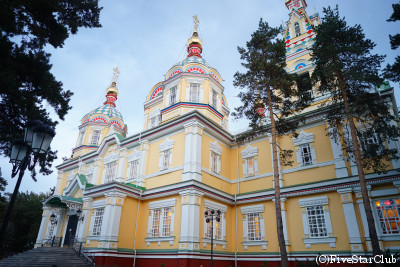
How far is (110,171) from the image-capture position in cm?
2177

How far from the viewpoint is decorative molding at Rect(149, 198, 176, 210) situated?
16.0 m

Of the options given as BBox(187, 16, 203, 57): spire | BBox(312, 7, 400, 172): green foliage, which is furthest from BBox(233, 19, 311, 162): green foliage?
BBox(187, 16, 203, 57): spire

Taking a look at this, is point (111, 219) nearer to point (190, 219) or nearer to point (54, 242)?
point (190, 219)

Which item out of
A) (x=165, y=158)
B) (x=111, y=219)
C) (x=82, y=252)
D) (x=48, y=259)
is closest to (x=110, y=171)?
(x=165, y=158)

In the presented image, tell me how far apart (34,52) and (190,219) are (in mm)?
10844

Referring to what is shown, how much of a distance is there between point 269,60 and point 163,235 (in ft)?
38.8

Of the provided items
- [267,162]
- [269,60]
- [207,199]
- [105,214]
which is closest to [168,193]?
[207,199]

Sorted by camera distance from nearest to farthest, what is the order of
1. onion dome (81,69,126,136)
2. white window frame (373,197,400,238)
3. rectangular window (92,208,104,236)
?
white window frame (373,197,400,238), rectangular window (92,208,104,236), onion dome (81,69,126,136)

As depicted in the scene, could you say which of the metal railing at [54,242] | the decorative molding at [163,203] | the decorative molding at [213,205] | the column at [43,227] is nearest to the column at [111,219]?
the decorative molding at [163,203]

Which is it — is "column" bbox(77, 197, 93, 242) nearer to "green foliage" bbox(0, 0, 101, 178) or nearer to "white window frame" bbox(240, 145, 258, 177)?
"green foliage" bbox(0, 0, 101, 178)

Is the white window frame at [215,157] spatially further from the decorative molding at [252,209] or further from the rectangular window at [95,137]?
the rectangular window at [95,137]

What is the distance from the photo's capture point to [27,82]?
30.0ft

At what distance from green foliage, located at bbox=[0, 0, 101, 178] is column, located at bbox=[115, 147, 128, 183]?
10.5 meters

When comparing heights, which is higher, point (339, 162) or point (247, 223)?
point (339, 162)
